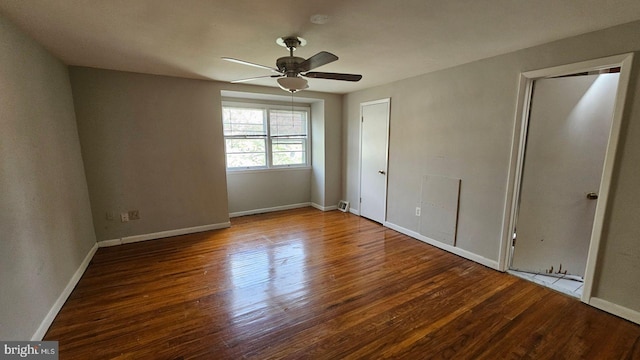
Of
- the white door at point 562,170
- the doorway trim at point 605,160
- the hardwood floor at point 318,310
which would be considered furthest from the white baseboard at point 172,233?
the white door at point 562,170

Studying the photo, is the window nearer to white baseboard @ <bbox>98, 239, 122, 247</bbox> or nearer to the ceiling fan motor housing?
white baseboard @ <bbox>98, 239, 122, 247</bbox>

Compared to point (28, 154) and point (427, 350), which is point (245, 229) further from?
point (427, 350)

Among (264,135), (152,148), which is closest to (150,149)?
(152,148)

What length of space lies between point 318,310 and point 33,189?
242cm

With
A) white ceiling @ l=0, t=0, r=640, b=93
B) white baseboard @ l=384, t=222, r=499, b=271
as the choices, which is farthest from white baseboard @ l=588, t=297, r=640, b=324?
white ceiling @ l=0, t=0, r=640, b=93

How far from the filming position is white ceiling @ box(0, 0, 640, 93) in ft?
5.58

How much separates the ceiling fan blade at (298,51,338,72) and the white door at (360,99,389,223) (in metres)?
2.24

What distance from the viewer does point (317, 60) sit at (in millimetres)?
2047

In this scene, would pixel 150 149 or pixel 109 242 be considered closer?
pixel 109 242

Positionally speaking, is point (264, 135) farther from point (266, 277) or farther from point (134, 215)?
point (266, 277)

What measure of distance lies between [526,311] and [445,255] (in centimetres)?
112

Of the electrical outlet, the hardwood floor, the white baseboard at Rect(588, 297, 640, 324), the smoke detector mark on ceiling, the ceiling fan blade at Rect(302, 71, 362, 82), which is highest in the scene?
the smoke detector mark on ceiling

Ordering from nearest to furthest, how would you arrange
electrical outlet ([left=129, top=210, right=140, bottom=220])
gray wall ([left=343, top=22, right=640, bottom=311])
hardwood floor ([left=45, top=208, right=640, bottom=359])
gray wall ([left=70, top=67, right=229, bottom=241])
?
hardwood floor ([left=45, top=208, right=640, bottom=359]) < gray wall ([left=343, top=22, right=640, bottom=311]) < gray wall ([left=70, top=67, right=229, bottom=241]) < electrical outlet ([left=129, top=210, right=140, bottom=220])

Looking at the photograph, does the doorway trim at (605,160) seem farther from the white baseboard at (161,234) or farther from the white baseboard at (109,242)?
the white baseboard at (109,242)
